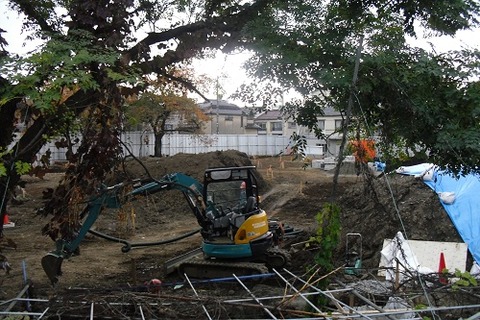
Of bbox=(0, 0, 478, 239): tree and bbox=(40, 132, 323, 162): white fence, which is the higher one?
bbox=(0, 0, 478, 239): tree

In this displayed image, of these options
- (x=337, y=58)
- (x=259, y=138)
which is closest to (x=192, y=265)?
(x=337, y=58)

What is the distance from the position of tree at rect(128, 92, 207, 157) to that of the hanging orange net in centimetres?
1819

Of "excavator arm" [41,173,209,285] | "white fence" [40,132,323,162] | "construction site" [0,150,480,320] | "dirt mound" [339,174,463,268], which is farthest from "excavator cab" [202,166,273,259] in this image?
"white fence" [40,132,323,162]

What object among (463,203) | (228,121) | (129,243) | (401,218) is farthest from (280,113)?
(228,121)

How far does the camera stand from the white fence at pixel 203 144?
110ft

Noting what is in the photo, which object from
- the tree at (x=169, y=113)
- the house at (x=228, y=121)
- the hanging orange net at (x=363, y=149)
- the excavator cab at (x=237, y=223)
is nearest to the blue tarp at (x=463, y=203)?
the hanging orange net at (x=363, y=149)

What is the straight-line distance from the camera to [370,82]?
6473mm

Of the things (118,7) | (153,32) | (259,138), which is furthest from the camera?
(259,138)

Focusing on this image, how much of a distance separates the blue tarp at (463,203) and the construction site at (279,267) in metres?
0.14

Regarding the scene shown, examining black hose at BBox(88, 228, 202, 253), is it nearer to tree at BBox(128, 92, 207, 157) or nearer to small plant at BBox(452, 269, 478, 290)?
small plant at BBox(452, 269, 478, 290)

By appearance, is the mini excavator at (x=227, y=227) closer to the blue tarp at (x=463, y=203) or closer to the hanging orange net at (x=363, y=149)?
the hanging orange net at (x=363, y=149)

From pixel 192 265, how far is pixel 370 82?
5.07 meters

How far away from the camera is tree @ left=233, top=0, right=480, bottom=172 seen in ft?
20.8

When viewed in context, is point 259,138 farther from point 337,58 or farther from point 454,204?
point 337,58
